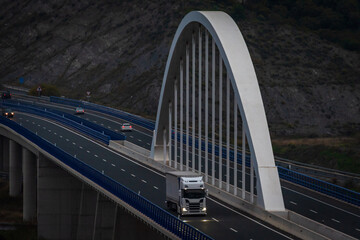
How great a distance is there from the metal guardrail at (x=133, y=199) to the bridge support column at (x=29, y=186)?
619cm

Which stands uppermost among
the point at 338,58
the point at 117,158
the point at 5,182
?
the point at 338,58

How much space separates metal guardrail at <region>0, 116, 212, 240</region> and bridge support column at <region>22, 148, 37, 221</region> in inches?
244

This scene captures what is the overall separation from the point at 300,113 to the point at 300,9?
42.6 m

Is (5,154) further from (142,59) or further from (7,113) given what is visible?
(142,59)

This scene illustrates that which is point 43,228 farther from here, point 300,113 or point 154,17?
point 154,17

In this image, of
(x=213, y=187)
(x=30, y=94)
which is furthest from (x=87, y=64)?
(x=213, y=187)

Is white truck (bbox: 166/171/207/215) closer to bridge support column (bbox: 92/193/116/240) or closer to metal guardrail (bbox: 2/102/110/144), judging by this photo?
bridge support column (bbox: 92/193/116/240)

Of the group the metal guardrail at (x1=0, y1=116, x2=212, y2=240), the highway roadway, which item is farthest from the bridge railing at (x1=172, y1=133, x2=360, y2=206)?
the metal guardrail at (x1=0, y1=116, x2=212, y2=240)

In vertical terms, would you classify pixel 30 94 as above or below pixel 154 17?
below

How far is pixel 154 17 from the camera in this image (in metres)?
154

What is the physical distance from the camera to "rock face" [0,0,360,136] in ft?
360

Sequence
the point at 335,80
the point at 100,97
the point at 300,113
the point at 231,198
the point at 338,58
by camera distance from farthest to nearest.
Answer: the point at 100,97 < the point at 338,58 < the point at 335,80 < the point at 300,113 < the point at 231,198

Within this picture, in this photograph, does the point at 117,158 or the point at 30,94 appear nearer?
the point at 117,158

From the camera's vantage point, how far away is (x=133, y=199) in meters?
46.3
